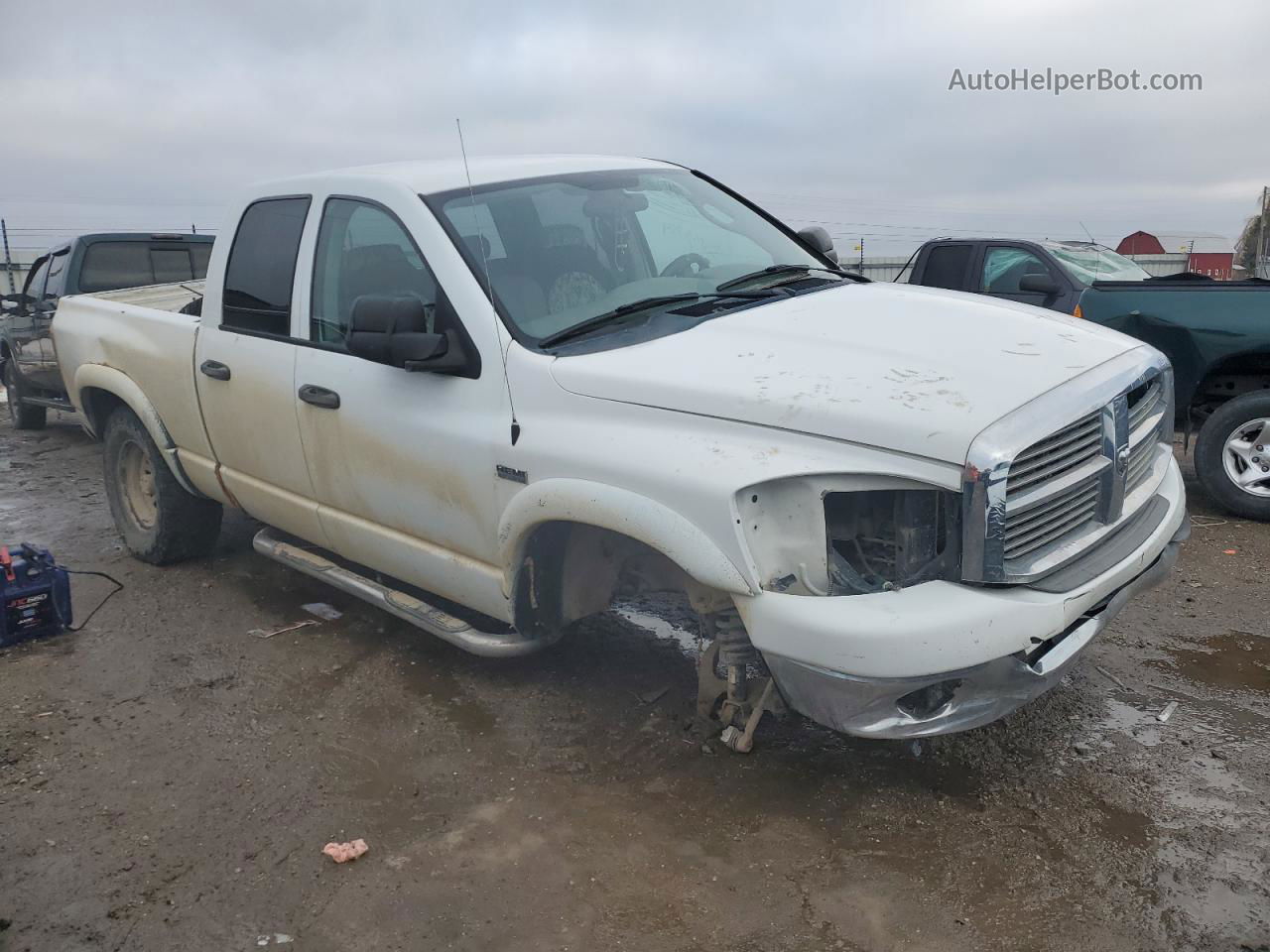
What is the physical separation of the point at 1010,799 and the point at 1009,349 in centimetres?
137

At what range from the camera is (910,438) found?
8.70ft

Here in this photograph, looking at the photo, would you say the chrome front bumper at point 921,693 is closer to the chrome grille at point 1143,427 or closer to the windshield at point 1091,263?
the chrome grille at point 1143,427

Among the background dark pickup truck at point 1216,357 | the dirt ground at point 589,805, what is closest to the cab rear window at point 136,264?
the dirt ground at point 589,805

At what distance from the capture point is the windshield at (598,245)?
11.8 feet

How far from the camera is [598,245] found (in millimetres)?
3850

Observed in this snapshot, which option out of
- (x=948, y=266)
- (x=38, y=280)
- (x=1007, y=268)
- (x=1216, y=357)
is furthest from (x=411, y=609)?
(x=38, y=280)

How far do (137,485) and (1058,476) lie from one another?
500cm

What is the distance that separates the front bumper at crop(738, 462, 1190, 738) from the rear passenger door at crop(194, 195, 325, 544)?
238cm

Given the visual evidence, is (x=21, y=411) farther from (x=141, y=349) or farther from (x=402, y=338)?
(x=402, y=338)

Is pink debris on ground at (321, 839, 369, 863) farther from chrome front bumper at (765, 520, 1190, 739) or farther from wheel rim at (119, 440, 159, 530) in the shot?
wheel rim at (119, 440, 159, 530)

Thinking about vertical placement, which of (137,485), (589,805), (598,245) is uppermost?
(598,245)

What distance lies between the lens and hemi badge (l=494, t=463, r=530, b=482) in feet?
11.0

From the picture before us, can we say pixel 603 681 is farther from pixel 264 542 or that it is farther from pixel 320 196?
pixel 320 196

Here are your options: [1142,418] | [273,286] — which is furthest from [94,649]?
[1142,418]
